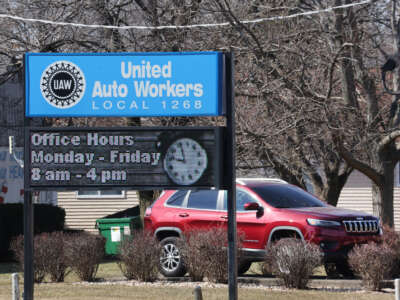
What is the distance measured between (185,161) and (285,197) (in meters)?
5.67

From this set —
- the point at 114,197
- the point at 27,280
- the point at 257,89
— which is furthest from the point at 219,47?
the point at 114,197

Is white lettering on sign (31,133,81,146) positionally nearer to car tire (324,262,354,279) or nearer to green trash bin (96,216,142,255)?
car tire (324,262,354,279)

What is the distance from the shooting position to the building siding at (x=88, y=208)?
108 ft

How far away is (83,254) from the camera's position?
14.7 metres

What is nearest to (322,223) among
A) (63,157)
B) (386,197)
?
(386,197)

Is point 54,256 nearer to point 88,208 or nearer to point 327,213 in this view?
point 327,213

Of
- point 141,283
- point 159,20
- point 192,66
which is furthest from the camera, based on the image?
point 159,20

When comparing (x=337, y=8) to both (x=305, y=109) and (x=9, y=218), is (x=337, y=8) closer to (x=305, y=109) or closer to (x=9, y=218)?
(x=305, y=109)

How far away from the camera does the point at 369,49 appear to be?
18.4 meters

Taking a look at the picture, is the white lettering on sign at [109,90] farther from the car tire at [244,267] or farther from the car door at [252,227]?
the car tire at [244,267]

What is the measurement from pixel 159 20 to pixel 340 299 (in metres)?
9.56

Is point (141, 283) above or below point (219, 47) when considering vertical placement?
below

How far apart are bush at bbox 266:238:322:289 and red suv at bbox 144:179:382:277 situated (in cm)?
80

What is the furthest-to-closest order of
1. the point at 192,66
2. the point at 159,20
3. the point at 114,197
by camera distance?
the point at 114,197 → the point at 159,20 → the point at 192,66
